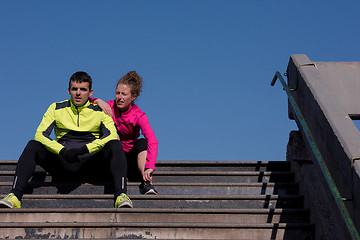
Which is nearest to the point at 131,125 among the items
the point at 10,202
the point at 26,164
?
the point at 26,164

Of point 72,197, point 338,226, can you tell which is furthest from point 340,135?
point 72,197

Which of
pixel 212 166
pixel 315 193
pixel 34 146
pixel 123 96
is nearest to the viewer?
pixel 315 193

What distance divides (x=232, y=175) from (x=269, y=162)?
19.2 inches

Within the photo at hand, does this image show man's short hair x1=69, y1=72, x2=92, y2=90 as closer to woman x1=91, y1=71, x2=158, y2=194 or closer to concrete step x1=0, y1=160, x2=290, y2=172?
woman x1=91, y1=71, x2=158, y2=194

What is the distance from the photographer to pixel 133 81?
567cm

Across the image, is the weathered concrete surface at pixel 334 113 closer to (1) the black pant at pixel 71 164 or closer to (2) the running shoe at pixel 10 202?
(1) the black pant at pixel 71 164

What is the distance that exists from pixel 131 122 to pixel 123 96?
29 centimetres

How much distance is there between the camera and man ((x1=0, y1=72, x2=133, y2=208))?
4.88 m

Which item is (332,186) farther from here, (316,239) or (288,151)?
(288,151)

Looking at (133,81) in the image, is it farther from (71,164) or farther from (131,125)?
(71,164)

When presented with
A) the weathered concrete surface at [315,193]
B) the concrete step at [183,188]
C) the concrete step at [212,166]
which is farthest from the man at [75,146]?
the weathered concrete surface at [315,193]

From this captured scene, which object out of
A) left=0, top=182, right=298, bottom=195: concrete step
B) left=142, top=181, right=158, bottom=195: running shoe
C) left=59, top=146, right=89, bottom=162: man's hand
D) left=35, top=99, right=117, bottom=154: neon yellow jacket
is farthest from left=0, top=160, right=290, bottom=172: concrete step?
left=59, top=146, right=89, bottom=162: man's hand

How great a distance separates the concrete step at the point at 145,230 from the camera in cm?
421

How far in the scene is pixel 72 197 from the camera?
16.1 ft
